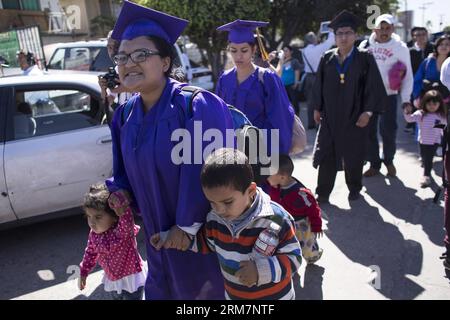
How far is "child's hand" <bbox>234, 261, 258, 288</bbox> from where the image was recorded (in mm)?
1618

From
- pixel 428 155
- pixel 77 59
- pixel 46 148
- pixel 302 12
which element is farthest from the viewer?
pixel 302 12

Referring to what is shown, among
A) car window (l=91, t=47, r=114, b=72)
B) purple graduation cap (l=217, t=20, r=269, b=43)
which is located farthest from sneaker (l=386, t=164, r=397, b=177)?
car window (l=91, t=47, r=114, b=72)

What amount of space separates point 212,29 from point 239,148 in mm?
10243

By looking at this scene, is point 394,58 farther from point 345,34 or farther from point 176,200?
point 176,200

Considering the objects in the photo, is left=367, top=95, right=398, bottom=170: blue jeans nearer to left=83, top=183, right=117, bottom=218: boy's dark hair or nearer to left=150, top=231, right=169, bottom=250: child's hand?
left=83, top=183, right=117, bottom=218: boy's dark hair

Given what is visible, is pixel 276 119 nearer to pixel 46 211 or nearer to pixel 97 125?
pixel 97 125

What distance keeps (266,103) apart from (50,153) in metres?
1.99

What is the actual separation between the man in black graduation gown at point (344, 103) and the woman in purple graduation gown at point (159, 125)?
256cm

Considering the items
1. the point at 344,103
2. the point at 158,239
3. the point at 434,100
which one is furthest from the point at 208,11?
the point at 158,239

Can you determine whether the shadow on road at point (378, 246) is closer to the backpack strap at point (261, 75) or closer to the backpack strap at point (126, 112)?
the backpack strap at point (261, 75)

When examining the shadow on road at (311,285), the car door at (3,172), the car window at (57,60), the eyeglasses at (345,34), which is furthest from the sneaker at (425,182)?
the car window at (57,60)

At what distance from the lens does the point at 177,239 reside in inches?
65.5

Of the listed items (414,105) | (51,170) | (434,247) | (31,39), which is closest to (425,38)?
(414,105)

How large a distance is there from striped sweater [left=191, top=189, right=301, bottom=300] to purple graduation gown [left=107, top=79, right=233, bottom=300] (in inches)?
3.9
